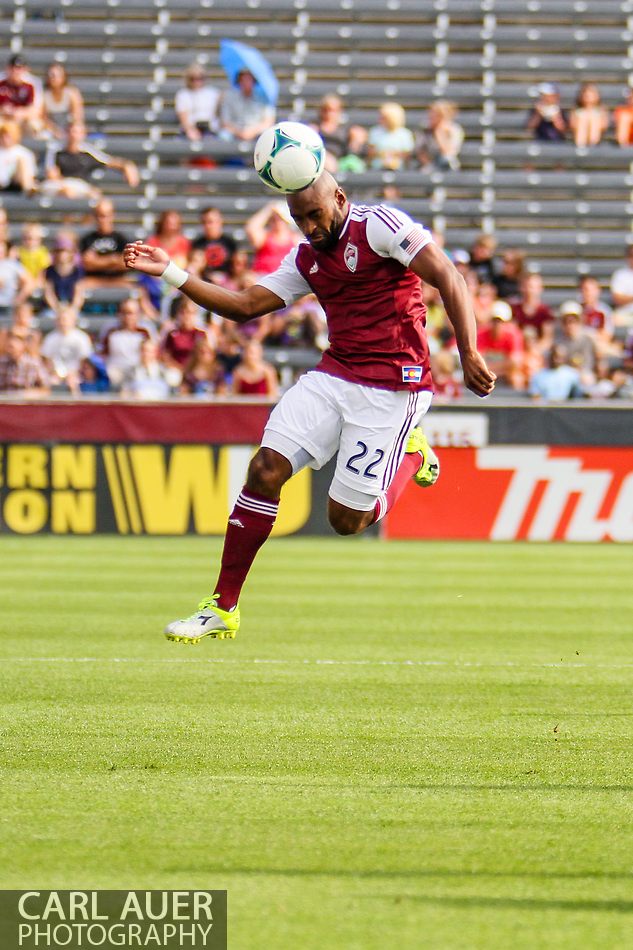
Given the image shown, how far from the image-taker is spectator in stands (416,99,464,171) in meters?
25.0

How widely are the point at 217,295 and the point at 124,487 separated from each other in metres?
10.6

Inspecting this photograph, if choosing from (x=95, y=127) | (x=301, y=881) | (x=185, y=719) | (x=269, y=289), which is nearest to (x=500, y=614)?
(x=269, y=289)

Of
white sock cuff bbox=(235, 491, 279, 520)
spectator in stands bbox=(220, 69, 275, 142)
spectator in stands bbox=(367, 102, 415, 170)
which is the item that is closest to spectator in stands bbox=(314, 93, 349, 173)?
spectator in stands bbox=(367, 102, 415, 170)

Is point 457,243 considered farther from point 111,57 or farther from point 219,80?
point 111,57

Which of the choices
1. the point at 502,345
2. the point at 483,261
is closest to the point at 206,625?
the point at 502,345

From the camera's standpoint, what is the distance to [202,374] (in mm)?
19844

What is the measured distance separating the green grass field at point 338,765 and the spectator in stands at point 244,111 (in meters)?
13.8

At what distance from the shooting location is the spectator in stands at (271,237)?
71.5 ft

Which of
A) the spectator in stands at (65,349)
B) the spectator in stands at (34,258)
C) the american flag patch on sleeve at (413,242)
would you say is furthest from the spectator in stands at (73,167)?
the american flag patch on sleeve at (413,242)

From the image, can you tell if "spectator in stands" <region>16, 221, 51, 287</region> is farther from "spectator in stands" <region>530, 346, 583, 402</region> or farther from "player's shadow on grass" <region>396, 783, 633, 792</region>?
"player's shadow on grass" <region>396, 783, 633, 792</region>

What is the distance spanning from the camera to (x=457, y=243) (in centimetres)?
2484

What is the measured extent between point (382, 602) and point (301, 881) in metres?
8.42

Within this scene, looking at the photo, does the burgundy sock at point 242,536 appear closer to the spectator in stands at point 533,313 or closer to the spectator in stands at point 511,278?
the spectator in stands at point 533,313

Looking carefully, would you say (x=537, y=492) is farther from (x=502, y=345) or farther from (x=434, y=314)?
(x=434, y=314)
